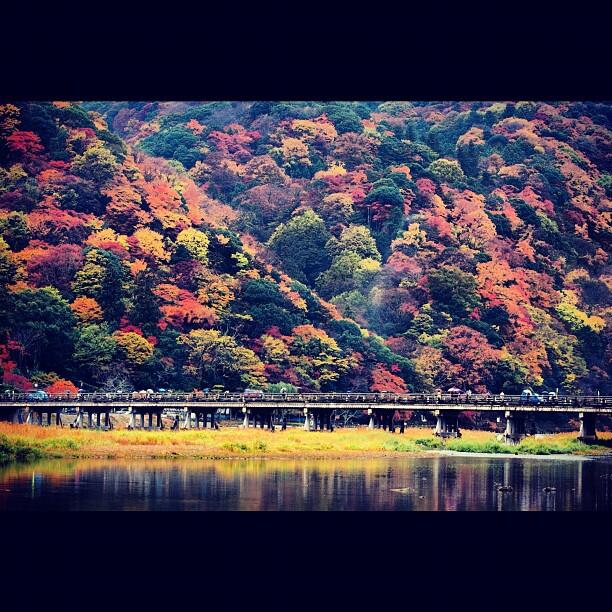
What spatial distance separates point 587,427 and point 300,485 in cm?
2463

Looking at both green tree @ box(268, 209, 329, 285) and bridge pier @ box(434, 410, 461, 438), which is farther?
green tree @ box(268, 209, 329, 285)

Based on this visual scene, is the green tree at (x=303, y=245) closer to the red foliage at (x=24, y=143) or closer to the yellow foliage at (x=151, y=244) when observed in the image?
the yellow foliage at (x=151, y=244)

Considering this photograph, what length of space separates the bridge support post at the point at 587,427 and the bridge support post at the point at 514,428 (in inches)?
98.8

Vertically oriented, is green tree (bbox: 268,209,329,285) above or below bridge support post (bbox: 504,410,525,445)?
above

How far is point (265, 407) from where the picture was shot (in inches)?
2329

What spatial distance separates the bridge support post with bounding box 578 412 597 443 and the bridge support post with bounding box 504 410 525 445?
8.23ft

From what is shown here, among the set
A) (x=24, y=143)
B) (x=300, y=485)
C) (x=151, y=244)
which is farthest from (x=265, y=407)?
(x=24, y=143)

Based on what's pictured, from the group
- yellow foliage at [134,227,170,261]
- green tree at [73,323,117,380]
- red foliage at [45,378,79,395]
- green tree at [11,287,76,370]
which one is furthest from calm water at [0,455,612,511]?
yellow foliage at [134,227,170,261]

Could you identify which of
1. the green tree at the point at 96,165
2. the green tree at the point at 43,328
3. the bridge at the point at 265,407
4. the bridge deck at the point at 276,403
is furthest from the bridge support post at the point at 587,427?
the green tree at the point at 96,165

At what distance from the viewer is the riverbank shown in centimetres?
4528

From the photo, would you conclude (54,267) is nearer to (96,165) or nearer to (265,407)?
(96,165)

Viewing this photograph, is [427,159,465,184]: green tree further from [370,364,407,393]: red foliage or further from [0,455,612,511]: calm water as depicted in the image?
[0,455,612,511]: calm water

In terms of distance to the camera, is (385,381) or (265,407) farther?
(385,381)

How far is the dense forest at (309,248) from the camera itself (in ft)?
236
